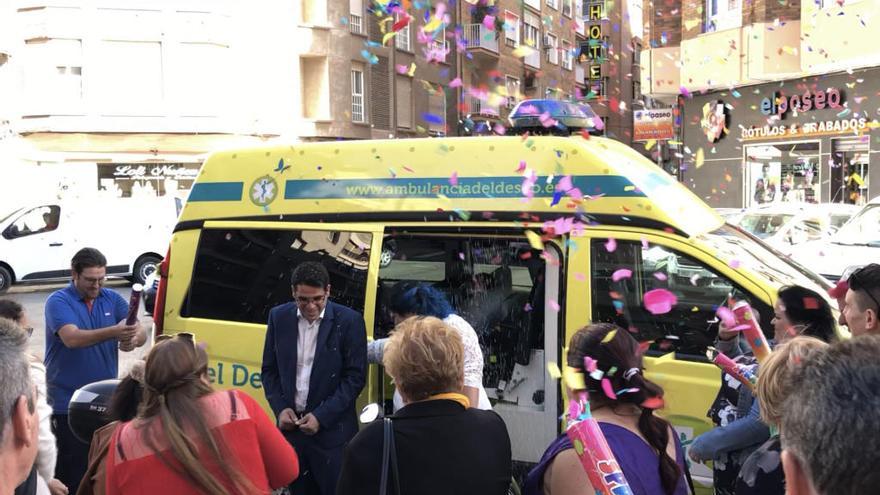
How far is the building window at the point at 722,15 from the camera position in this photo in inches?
739

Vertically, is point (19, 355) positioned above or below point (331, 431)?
above

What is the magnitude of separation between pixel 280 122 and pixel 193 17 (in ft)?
13.9

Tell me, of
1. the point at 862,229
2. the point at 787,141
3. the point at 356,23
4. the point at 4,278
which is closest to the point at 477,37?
the point at 356,23

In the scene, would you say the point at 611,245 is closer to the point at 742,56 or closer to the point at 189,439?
the point at 189,439

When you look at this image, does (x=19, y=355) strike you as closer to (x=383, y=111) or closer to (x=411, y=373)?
(x=411, y=373)

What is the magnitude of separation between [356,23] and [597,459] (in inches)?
1148

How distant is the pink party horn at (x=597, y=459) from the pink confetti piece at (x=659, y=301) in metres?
2.27

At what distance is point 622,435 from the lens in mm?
2449

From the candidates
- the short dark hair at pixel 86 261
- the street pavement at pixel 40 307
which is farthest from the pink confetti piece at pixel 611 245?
the street pavement at pixel 40 307

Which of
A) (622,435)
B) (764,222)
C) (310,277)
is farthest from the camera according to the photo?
(764,222)

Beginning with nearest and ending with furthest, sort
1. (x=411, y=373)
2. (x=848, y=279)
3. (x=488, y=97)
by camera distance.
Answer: (x=411, y=373) < (x=848, y=279) < (x=488, y=97)

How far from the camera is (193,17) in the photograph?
2558cm

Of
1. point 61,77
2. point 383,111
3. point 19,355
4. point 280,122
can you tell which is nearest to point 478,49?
point 383,111

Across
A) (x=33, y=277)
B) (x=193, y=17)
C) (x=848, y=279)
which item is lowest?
(x=33, y=277)
